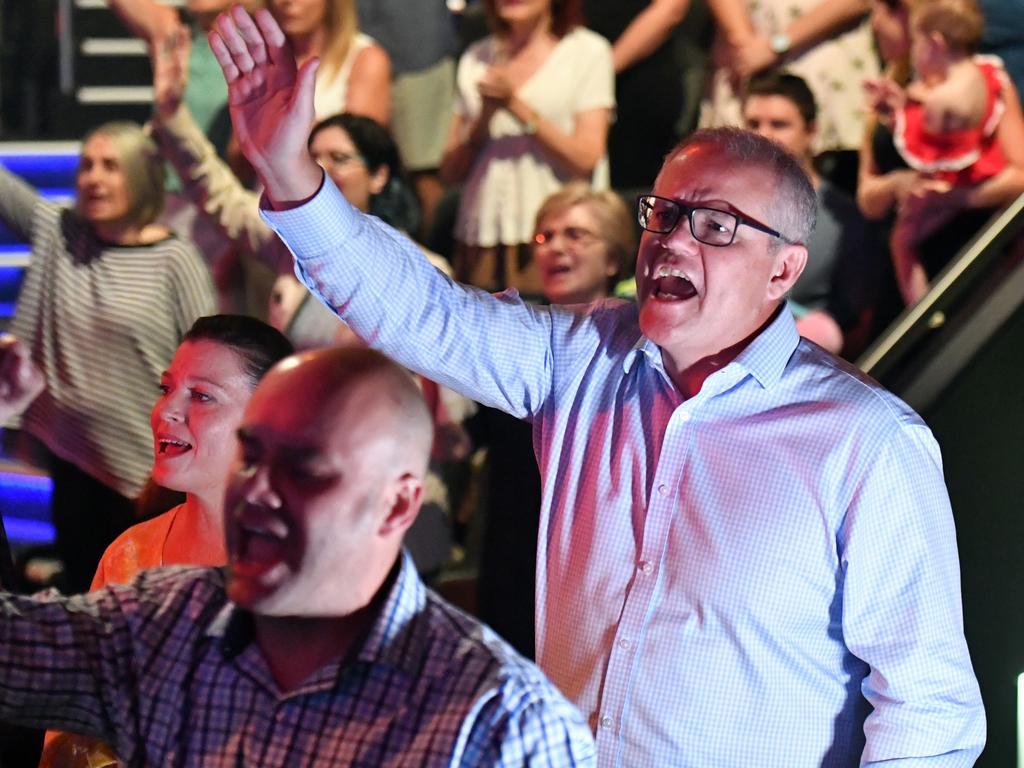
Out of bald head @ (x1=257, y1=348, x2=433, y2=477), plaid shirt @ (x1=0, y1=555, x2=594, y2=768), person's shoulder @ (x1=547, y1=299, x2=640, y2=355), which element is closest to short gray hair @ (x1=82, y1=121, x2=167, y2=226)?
person's shoulder @ (x1=547, y1=299, x2=640, y2=355)

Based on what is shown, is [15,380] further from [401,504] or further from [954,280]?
[954,280]

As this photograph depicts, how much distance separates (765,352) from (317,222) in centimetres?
70

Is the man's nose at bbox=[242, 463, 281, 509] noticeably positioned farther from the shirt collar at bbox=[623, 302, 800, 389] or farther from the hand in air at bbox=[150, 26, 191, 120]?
the hand in air at bbox=[150, 26, 191, 120]

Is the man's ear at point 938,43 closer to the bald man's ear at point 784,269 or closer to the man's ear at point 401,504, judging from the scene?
the bald man's ear at point 784,269

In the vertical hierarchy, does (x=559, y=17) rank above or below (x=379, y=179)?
above

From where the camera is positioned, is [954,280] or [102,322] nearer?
[954,280]

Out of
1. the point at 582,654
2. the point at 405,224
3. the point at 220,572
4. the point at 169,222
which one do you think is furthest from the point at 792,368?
the point at 169,222

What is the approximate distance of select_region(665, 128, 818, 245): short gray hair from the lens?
222 centimetres

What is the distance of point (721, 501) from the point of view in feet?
6.99

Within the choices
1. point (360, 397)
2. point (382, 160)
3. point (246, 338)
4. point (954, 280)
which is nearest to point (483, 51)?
point (382, 160)

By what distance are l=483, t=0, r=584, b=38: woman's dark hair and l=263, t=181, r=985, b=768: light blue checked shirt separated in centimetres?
232

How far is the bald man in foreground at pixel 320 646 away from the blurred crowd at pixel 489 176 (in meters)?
2.10

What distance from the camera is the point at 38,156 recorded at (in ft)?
16.6

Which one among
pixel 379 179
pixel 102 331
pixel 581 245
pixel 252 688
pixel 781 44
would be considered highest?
pixel 781 44
